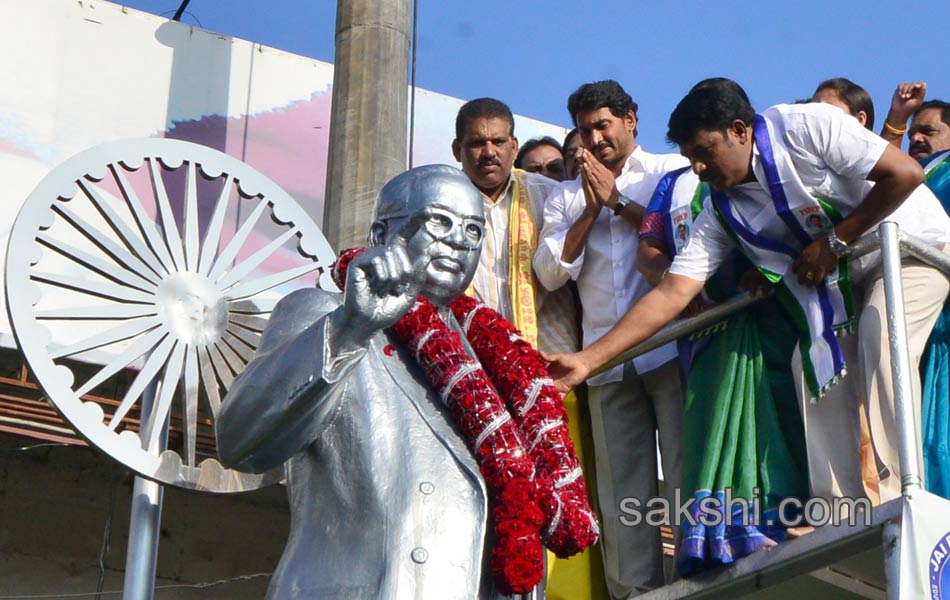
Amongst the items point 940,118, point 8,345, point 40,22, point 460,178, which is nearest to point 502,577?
point 460,178

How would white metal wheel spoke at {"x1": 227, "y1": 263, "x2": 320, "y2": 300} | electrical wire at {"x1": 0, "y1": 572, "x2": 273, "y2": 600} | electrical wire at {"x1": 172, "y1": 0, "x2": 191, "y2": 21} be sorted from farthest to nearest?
electrical wire at {"x1": 172, "y1": 0, "x2": 191, "y2": 21}, electrical wire at {"x1": 0, "y1": 572, "x2": 273, "y2": 600}, white metal wheel spoke at {"x1": 227, "y1": 263, "x2": 320, "y2": 300}

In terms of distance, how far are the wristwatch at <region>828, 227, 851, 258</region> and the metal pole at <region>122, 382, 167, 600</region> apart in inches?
Answer: 85.6

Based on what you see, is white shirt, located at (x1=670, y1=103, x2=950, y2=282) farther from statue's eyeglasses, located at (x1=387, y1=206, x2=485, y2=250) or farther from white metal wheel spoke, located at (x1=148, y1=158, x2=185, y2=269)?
statue's eyeglasses, located at (x1=387, y1=206, x2=485, y2=250)

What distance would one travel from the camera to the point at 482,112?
6.18 metres

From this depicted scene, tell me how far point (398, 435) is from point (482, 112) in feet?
9.42

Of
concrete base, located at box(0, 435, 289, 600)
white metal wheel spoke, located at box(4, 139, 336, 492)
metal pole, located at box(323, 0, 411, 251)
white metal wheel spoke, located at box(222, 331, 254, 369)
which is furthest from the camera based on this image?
concrete base, located at box(0, 435, 289, 600)

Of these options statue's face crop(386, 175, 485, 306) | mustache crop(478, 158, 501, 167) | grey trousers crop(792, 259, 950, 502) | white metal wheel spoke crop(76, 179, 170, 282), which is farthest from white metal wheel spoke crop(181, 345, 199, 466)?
grey trousers crop(792, 259, 950, 502)

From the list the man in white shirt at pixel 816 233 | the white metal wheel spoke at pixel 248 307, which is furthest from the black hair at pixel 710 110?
the white metal wheel spoke at pixel 248 307

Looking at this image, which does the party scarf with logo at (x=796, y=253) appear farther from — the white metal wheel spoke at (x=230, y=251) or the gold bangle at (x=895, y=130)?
the white metal wheel spoke at (x=230, y=251)

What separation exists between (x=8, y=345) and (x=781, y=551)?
4.31m

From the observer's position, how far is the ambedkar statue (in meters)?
3.27

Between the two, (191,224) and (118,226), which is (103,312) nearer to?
(118,226)

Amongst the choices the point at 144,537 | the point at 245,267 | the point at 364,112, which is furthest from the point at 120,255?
the point at 364,112

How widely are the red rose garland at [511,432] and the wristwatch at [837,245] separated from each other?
5.21ft
